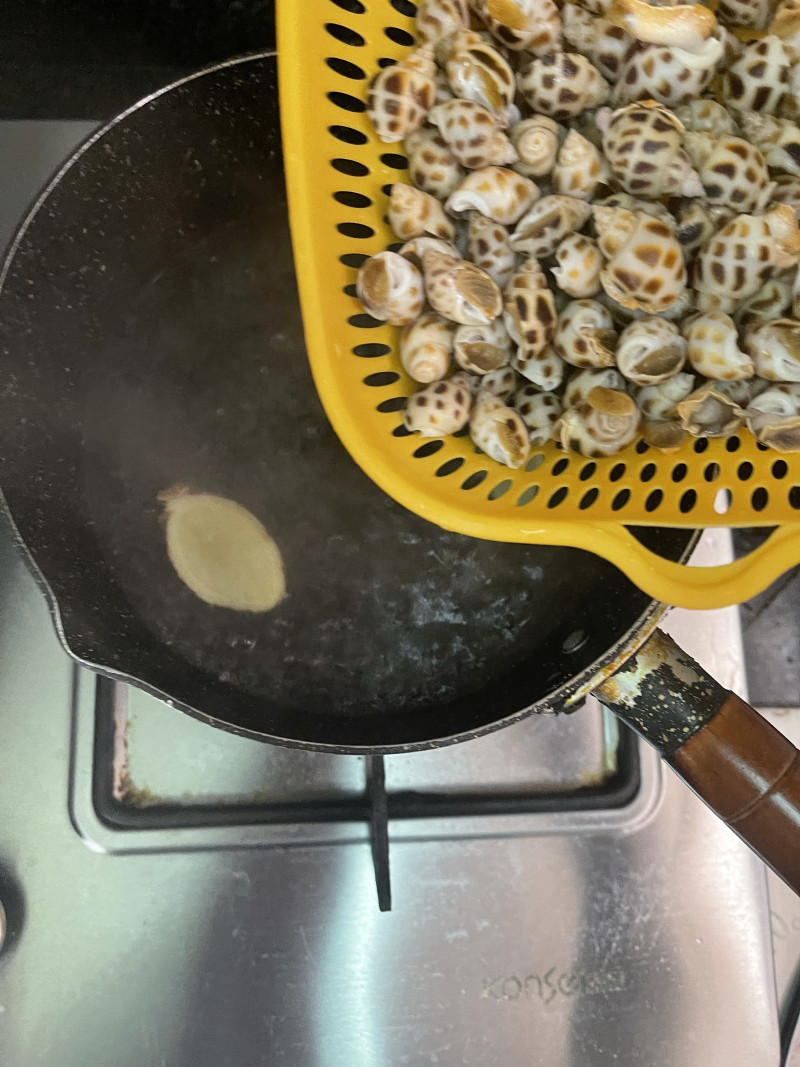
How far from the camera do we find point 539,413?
1.63 ft

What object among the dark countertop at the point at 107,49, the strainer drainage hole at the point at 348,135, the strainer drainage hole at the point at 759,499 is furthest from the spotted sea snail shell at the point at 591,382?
the dark countertop at the point at 107,49

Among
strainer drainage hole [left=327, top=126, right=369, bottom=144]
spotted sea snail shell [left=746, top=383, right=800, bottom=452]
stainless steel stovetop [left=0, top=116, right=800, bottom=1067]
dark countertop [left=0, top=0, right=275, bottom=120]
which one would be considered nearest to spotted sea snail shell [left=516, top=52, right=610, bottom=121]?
strainer drainage hole [left=327, top=126, right=369, bottom=144]

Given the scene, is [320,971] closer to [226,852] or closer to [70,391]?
[226,852]

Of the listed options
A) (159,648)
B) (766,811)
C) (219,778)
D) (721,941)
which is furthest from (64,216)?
(721,941)

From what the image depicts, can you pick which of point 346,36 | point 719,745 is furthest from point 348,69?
point 719,745

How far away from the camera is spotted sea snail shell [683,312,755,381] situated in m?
0.43

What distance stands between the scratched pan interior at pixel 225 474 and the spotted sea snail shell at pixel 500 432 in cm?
13

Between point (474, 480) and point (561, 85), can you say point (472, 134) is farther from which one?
point (474, 480)

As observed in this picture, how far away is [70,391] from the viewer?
579 millimetres

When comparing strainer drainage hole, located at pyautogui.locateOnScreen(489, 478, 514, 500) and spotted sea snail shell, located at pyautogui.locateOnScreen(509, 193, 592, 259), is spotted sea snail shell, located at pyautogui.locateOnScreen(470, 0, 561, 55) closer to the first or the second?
spotted sea snail shell, located at pyautogui.locateOnScreen(509, 193, 592, 259)

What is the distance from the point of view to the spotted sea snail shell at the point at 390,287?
1.48ft

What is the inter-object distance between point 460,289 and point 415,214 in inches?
2.5

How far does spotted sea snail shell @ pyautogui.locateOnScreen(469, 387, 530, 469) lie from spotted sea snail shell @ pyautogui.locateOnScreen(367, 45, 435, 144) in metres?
0.18

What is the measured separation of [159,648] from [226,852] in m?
0.22
